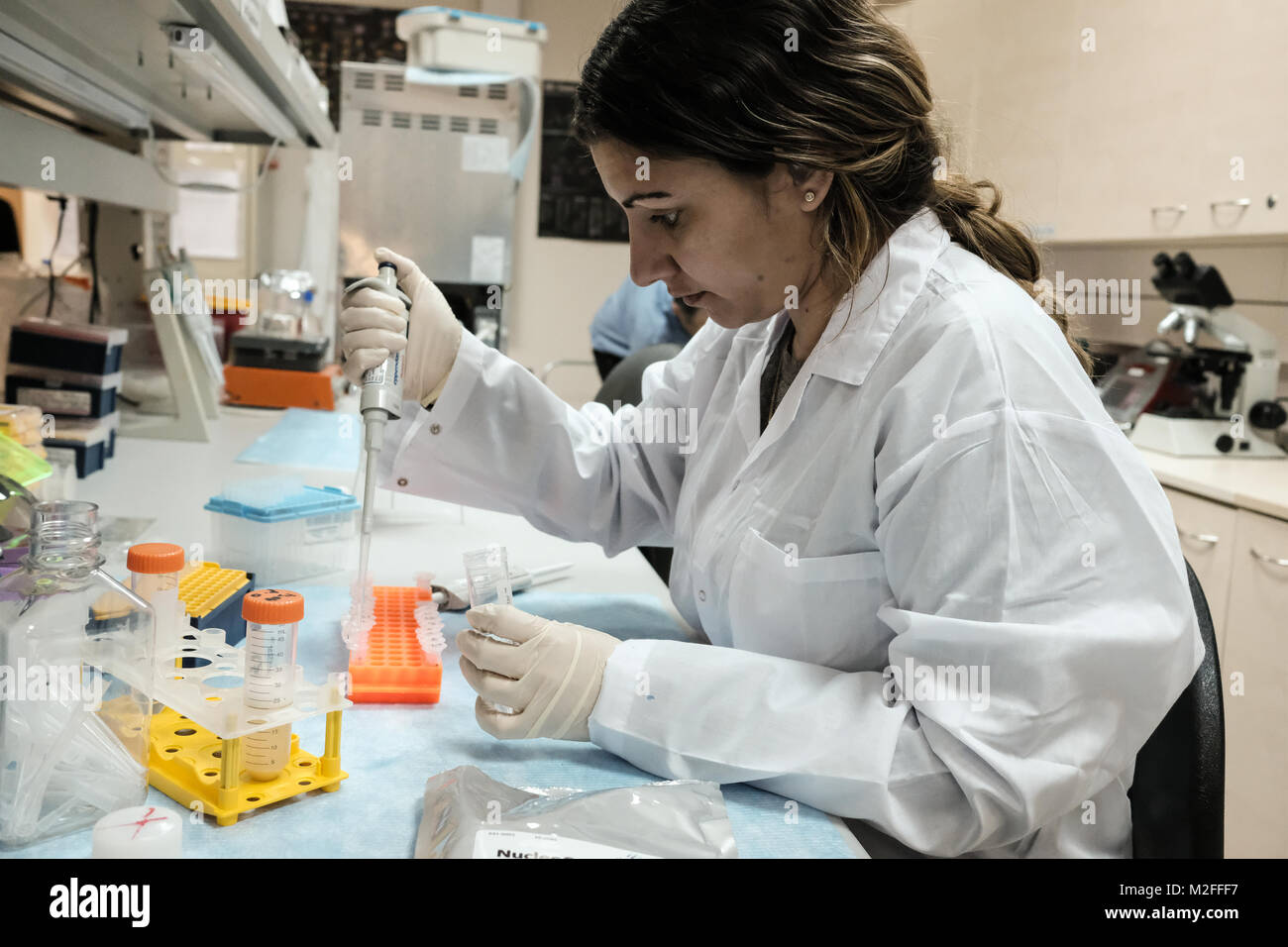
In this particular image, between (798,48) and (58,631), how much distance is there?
0.77 m

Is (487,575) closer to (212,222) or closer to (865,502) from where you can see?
(865,502)

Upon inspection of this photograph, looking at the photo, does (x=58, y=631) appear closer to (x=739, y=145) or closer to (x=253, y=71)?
(x=739, y=145)

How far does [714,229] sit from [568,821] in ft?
1.85

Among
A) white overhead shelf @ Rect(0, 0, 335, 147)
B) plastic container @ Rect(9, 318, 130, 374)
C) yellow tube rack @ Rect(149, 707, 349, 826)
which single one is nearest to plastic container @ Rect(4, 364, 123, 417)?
plastic container @ Rect(9, 318, 130, 374)

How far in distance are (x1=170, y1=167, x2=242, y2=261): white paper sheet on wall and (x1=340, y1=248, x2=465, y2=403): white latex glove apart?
380cm

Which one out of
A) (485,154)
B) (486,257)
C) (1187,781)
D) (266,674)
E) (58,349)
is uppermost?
(485,154)

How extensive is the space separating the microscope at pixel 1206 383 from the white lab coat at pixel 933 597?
1869mm

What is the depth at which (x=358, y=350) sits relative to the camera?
109 centimetres

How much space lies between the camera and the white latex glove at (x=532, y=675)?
88cm

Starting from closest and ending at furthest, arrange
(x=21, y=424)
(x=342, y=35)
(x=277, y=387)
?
1. (x=21, y=424)
2. (x=277, y=387)
3. (x=342, y=35)

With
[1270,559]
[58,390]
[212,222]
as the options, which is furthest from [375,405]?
[212,222]

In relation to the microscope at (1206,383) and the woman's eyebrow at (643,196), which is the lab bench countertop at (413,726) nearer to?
the woman's eyebrow at (643,196)

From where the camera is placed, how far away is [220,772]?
0.75 metres

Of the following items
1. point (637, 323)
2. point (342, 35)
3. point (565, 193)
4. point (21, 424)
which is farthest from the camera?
point (565, 193)
